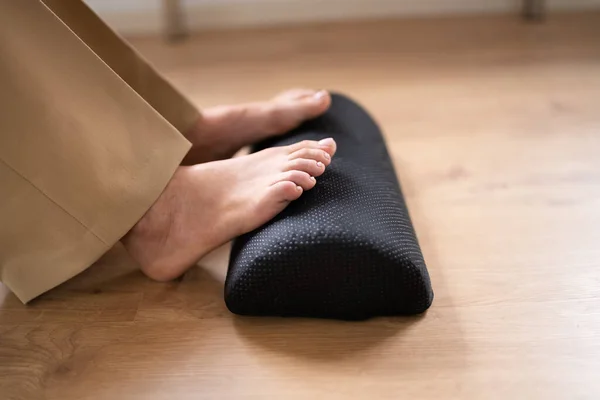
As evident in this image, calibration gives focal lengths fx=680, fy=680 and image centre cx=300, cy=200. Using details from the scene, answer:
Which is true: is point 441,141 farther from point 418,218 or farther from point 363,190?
point 363,190

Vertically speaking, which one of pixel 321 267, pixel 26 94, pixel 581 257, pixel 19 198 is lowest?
pixel 581 257

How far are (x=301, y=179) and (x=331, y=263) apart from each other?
139 mm

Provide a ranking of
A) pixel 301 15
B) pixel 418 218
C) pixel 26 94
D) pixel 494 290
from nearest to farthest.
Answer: pixel 26 94 < pixel 494 290 < pixel 418 218 < pixel 301 15

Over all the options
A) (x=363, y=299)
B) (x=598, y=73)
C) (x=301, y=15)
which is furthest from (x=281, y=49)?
(x=363, y=299)

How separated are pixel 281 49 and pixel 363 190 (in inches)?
35.3

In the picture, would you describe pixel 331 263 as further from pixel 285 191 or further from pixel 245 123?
pixel 245 123

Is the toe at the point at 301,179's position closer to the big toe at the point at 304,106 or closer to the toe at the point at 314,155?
the toe at the point at 314,155

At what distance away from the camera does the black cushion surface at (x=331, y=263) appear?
0.92 metres

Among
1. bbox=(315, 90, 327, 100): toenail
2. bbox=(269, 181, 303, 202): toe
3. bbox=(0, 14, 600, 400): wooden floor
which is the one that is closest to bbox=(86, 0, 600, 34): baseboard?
bbox=(0, 14, 600, 400): wooden floor

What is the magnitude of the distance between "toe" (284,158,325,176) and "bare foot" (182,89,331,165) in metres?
0.23

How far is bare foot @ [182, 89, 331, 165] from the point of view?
48.1 inches

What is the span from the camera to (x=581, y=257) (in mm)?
1065

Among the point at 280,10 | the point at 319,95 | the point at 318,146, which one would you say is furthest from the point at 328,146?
the point at 280,10

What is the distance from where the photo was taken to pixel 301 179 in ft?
3.24
